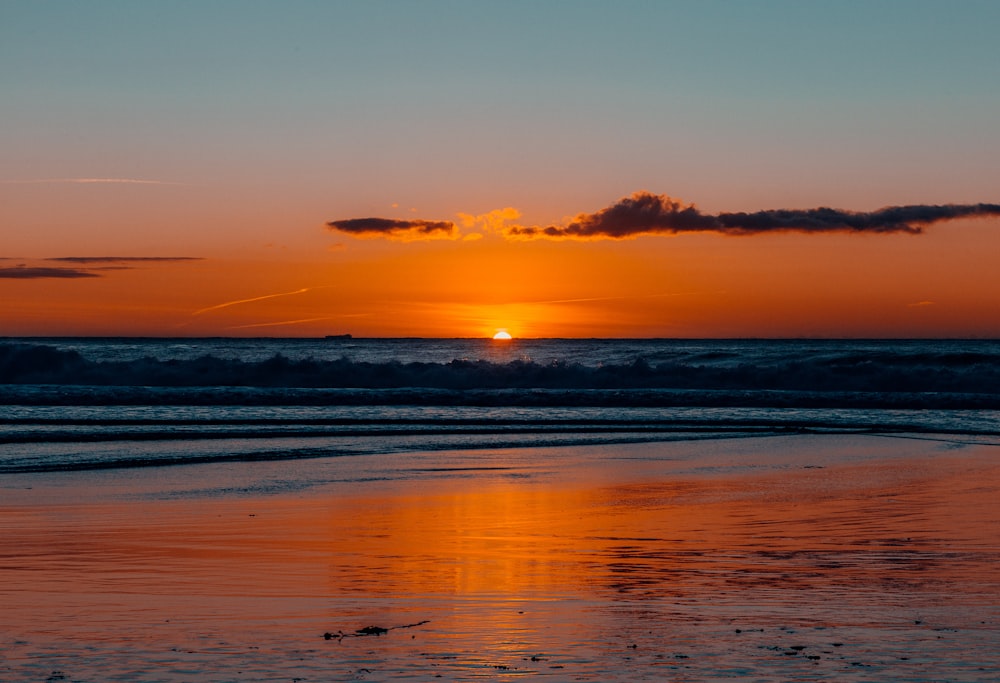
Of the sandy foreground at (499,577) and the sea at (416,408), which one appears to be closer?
the sandy foreground at (499,577)

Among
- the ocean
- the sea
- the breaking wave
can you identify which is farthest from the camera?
the breaking wave

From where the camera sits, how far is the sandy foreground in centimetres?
689

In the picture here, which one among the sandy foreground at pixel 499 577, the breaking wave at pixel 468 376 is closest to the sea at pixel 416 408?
the breaking wave at pixel 468 376

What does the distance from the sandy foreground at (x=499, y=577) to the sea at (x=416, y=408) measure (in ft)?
18.2

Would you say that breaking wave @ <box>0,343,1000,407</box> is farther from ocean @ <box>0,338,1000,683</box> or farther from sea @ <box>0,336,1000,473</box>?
ocean @ <box>0,338,1000,683</box>

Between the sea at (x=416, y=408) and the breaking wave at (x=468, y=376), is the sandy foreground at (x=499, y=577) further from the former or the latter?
the breaking wave at (x=468, y=376)

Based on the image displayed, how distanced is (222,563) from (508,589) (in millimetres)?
2861

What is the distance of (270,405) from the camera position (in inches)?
1384

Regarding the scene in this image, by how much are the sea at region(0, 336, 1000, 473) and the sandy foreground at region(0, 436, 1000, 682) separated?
556 cm

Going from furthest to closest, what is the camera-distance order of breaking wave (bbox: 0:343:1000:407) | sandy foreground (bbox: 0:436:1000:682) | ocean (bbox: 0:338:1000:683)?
breaking wave (bbox: 0:343:1000:407) → ocean (bbox: 0:338:1000:683) → sandy foreground (bbox: 0:436:1000:682)

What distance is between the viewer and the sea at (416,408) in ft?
75.0

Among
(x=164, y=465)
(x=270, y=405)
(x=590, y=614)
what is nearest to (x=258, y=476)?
(x=164, y=465)

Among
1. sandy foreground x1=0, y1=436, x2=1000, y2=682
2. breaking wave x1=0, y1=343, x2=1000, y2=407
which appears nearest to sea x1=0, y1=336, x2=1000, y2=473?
A: breaking wave x1=0, y1=343, x2=1000, y2=407

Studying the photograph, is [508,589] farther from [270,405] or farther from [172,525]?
[270,405]
